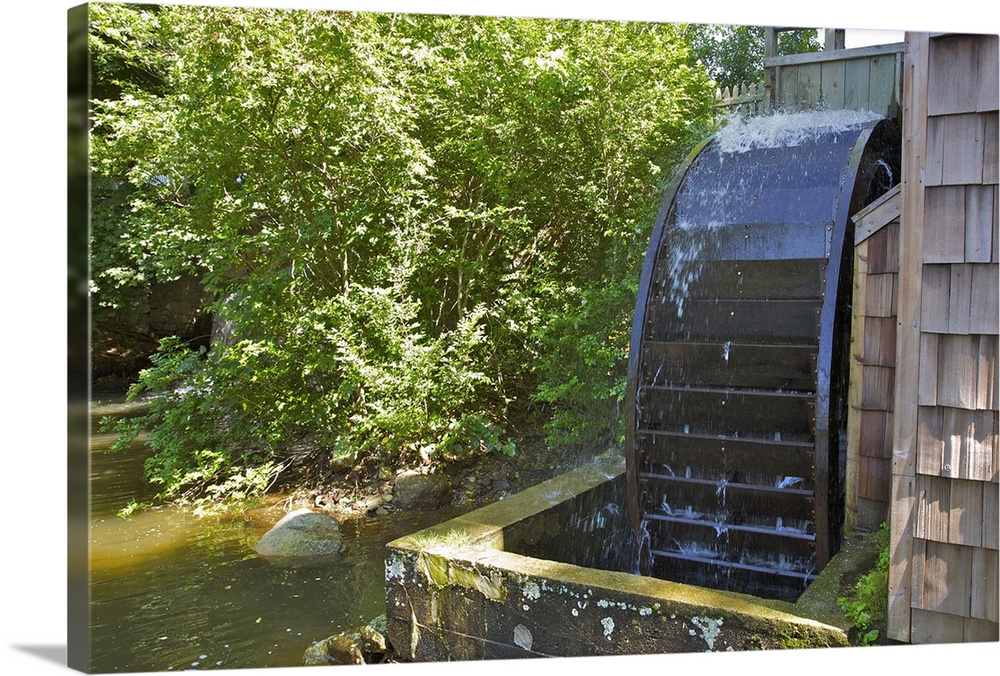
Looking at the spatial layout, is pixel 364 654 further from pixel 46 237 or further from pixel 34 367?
pixel 46 237

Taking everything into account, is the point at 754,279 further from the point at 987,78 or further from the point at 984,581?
the point at 984,581

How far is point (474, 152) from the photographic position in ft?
15.1

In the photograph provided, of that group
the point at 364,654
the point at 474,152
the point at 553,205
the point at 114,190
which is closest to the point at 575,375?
the point at 553,205

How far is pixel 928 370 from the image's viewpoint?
8.18 feet

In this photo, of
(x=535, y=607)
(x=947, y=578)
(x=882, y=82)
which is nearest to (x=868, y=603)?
(x=947, y=578)

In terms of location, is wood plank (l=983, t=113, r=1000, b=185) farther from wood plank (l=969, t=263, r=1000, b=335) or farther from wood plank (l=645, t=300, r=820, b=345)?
wood plank (l=645, t=300, r=820, b=345)

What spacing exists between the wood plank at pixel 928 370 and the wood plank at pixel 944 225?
0.23 m

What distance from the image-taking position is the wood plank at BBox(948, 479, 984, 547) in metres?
2.47

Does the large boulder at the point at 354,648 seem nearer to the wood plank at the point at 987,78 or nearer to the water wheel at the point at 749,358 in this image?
the water wheel at the point at 749,358

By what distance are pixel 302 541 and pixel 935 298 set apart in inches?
125

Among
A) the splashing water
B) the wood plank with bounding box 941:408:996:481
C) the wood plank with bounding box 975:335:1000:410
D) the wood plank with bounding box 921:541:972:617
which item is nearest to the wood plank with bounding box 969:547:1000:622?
the wood plank with bounding box 921:541:972:617

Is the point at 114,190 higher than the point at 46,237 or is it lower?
higher

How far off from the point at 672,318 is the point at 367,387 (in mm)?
1933

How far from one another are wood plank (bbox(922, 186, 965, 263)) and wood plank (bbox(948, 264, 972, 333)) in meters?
0.04
